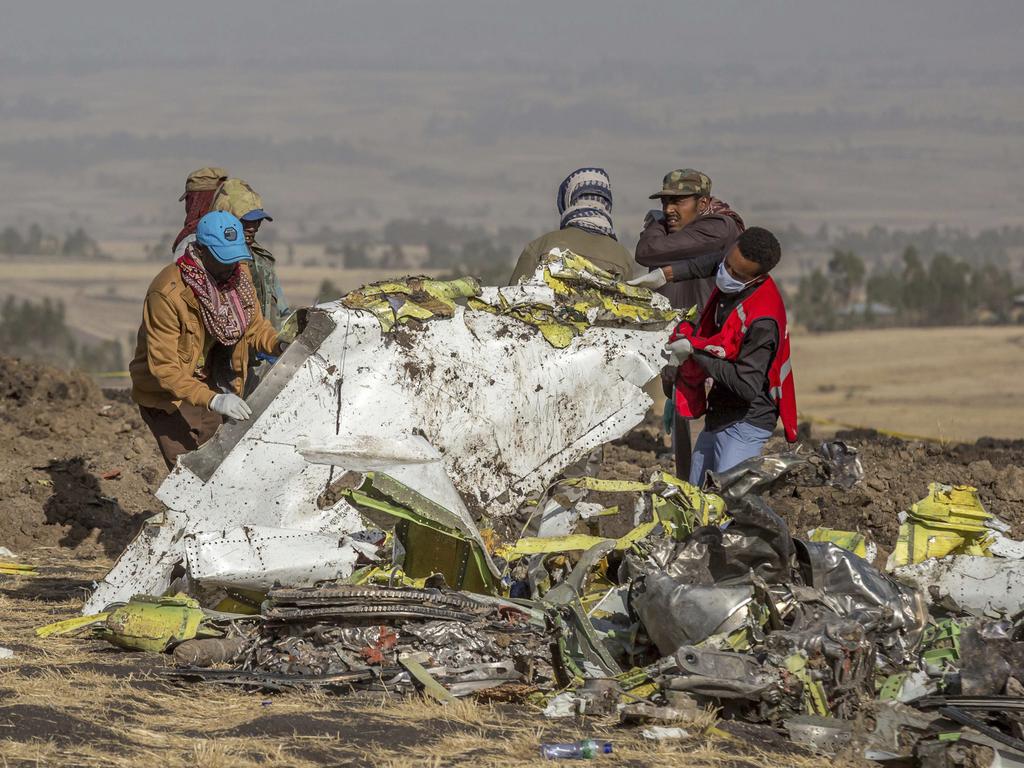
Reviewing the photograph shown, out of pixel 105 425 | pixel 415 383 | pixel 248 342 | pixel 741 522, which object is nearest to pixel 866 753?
pixel 741 522

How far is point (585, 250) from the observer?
8.50m

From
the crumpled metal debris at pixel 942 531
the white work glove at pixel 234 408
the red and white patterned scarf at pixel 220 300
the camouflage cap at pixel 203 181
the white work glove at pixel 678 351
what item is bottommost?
the crumpled metal debris at pixel 942 531

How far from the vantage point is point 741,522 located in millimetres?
6508

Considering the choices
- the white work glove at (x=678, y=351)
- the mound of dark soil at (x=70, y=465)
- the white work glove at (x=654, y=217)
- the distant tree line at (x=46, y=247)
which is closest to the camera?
the white work glove at (x=678, y=351)

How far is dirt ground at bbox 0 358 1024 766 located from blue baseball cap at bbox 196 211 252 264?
74.0 inches

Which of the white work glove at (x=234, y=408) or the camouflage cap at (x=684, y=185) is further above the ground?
the camouflage cap at (x=684, y=185)

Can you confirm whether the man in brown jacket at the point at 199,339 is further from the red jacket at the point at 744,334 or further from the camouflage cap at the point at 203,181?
the red jacket at the point at 744,334

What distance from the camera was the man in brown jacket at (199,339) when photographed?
7.55 m

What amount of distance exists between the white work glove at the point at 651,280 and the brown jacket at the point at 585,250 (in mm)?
146

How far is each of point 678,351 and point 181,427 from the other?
2570mm

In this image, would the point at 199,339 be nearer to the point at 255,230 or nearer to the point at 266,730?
the point at 255,230

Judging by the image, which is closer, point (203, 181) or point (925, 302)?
point (203, 181)

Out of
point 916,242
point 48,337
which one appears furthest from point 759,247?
point 916,242

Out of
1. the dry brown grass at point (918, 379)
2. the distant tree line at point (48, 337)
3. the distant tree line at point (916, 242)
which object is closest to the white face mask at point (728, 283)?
the dry brown grass at point (918, 379)
